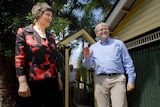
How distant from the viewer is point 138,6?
5.11 metres

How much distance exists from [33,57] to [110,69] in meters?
1.28

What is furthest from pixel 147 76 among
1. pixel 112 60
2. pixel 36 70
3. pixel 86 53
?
pixel 36 70

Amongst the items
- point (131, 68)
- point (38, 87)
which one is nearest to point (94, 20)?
point (131, 68)

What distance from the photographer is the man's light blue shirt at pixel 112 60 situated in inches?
116

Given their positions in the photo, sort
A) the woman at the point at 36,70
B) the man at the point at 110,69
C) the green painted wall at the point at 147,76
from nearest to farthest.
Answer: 1. the woman at the point at 36,70
2. the man at the point at 110,69
3. the green painted wall at the point at 147,76

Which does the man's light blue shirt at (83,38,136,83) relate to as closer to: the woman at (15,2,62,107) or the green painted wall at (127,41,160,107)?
the woman at (15,2,62,107)

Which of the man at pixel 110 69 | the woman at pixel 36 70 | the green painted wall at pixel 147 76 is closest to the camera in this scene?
the woman at pixel 36 70

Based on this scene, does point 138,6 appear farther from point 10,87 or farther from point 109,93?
point 10,87

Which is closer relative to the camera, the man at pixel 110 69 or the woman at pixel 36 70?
the woman at pixel 36 70

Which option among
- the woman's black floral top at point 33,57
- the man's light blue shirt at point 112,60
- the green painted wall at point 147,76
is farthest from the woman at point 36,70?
the green painted wall at point 147,76

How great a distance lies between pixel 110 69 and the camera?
2.94 metres

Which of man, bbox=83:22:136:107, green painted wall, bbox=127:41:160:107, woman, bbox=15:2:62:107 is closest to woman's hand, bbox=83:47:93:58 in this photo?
man, bbox=83:22:136:107

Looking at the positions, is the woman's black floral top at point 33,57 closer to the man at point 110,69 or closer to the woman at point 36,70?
the woman at point 36,70

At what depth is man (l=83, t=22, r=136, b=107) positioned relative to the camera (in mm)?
2887
